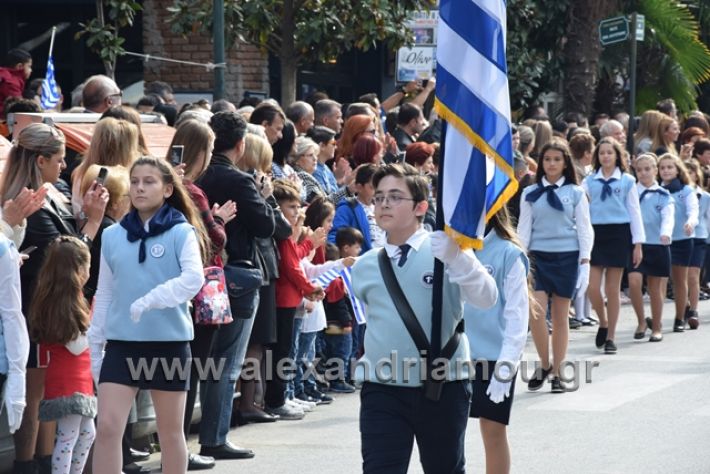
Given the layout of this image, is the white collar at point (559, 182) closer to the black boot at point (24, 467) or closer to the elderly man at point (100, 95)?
the elderly man at point (100, 95)

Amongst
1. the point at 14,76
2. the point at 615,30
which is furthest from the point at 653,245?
the point at 14,76

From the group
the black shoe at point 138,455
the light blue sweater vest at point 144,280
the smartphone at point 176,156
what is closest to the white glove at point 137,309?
the light blue sweater vest at point 144,280

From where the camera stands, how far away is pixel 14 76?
1438 cm

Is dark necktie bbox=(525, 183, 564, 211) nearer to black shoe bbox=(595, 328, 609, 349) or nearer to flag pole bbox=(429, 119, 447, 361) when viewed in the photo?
black shoe bbox=(595, 328, 609, 349)

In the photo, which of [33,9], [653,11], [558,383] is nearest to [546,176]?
[558,383]

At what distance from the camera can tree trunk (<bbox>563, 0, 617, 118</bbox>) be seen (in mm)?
24453

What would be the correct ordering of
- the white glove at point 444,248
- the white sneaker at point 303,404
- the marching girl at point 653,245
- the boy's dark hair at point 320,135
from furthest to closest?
the marching girl at point 653,245 < the boy's dark hair at point 320,135 < the white sneaker at point 303,404 < the white glove at point 444,248

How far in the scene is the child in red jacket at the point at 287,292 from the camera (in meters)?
10.5

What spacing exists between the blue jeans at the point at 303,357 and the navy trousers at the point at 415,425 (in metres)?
4.71

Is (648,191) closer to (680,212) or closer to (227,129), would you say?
(680,212)

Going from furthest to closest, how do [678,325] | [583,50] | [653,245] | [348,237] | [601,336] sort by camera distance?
[583,50] → [678,325] → [653,245] → [601,336] → [348,237]

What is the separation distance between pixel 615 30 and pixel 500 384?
531 inches

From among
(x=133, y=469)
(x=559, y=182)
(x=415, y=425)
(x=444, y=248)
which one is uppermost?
(x=559, y=182)

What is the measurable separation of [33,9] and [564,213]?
37.9ft
